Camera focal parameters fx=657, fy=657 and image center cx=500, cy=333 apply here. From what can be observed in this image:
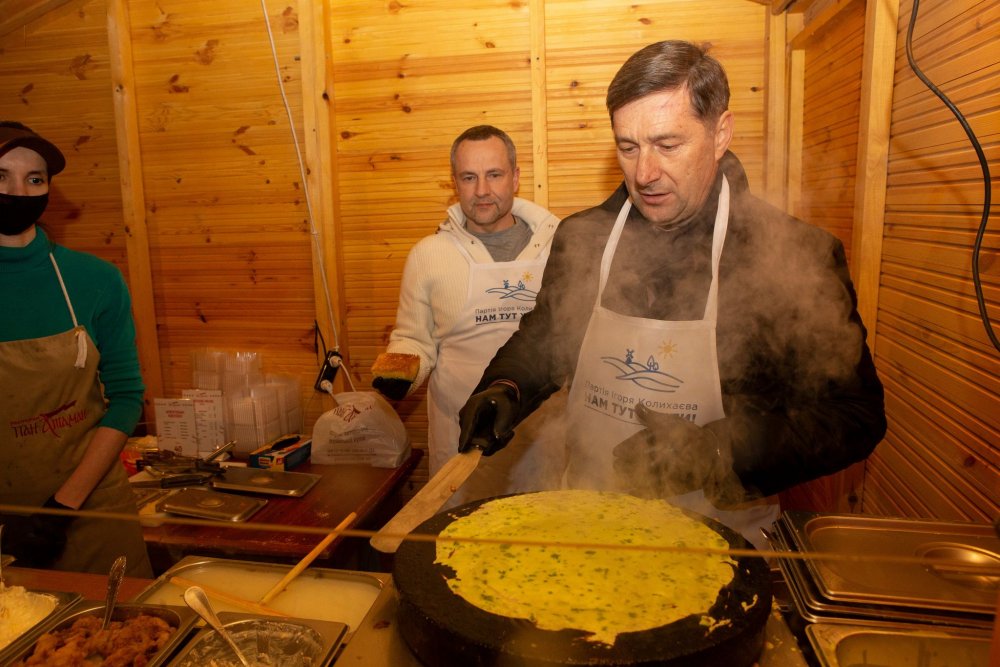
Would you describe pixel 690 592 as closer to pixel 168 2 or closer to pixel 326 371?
pixel 326 371

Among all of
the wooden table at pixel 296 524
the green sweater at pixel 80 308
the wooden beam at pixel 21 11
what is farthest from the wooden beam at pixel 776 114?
the wooden beam at pixel 21 11

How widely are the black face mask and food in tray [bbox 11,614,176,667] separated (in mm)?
1574

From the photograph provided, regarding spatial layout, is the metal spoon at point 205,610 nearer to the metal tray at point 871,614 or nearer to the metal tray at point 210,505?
the metal tray at point 871,614

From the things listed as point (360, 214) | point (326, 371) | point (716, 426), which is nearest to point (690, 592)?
point (716, 426)

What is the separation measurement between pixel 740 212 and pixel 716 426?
0.71 meters

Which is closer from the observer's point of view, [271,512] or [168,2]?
[271,512]

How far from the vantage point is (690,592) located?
1.23 metres

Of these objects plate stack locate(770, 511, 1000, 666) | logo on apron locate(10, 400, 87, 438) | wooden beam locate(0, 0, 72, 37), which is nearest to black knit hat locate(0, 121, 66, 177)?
logo on apron locate(10, 400, 87, 438)

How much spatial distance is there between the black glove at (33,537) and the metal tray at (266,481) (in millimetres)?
868

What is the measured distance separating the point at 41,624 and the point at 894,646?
160cm

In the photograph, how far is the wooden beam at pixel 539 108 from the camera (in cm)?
349

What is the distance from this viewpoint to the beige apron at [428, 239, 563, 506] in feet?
10.6

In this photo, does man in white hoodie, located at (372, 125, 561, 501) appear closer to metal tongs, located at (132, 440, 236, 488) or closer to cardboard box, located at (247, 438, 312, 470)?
cardboard box, located at (247, 438, 312, 470)

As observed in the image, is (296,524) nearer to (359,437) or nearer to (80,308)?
(359,437)
